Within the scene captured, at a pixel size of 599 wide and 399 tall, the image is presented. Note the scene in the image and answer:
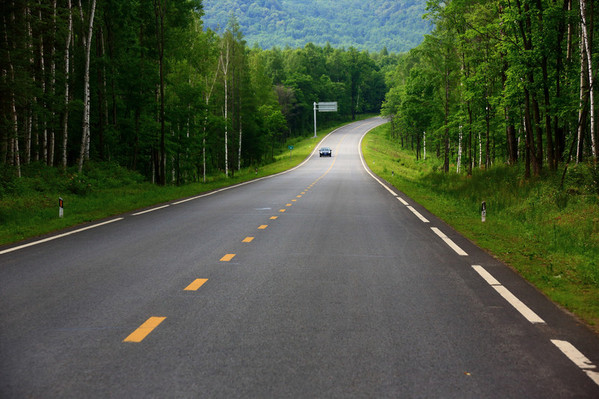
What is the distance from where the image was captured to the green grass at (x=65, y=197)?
12.8 meters

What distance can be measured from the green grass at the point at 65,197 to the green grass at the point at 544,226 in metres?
9.93

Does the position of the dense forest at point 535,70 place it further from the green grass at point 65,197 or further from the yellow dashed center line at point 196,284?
the green grass at point 65,197

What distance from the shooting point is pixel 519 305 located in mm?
5551

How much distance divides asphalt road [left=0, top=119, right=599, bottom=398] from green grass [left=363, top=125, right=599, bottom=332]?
0.49 metres

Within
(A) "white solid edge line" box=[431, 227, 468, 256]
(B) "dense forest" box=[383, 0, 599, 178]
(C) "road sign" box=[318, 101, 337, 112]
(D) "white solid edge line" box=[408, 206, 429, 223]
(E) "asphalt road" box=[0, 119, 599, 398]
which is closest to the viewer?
(E) "asphalt road" box=[0, 119, 599, 398]

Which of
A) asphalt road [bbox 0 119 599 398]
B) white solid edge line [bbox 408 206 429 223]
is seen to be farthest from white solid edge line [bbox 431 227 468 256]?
white solid edge line [bbox 408 206 429 223]

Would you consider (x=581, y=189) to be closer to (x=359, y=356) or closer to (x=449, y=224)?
(x=449, y=224)

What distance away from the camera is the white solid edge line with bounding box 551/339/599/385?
144 inches

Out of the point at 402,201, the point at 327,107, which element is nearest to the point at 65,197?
the point at 402,201

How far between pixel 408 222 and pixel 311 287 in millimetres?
7353

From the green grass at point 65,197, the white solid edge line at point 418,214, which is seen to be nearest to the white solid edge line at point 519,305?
the white solid edge line at point 418,214

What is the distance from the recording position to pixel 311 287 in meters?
6.32

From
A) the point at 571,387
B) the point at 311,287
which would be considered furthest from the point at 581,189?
the point at 571,387

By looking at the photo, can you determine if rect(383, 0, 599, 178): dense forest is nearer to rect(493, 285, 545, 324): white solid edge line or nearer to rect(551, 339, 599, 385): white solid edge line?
rect(493, 285, 545, 324): white solid edge line
